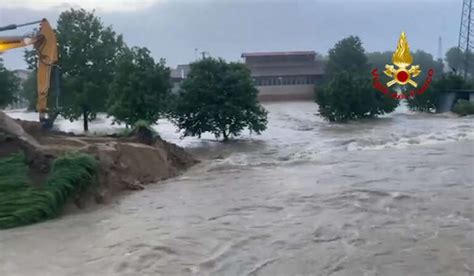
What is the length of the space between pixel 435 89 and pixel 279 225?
31.7 m

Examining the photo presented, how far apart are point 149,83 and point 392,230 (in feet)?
53.0

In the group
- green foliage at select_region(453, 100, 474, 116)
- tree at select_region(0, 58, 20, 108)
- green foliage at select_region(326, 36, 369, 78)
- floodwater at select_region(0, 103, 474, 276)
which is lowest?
floodwater at select_region(0, 103, 474, 276)

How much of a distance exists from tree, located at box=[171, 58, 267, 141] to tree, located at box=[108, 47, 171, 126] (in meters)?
0.89

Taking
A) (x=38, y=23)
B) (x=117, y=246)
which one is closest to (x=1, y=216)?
(x=117, y=246)

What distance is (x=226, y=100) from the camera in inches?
852

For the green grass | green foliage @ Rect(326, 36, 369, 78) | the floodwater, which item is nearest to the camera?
the floodwater

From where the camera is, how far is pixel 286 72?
165 feet

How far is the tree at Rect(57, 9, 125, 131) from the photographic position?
25.6 metres

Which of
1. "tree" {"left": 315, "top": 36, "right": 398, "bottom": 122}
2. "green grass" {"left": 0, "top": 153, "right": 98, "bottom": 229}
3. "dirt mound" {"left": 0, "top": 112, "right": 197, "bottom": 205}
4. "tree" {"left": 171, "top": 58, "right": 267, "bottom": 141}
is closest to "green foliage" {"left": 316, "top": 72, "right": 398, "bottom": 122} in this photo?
"tree" {"left": 315, "top": 36, "right": 398, "bottom": 122}

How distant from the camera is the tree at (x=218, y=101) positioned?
71.2ft

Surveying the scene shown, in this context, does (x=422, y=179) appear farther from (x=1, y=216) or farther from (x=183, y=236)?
(x=1, y=216)

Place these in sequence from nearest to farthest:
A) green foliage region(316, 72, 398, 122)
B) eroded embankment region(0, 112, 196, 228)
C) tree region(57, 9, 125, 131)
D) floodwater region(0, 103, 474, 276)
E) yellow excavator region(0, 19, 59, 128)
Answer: floodwater region(0, 103, 474, 276)
eroded embankment region(0, 112, 196, 228)
yellow excavator region(0, 19, 59, 128)
tree region(57, 9, 125, 131)
green foliage region(316, 72, 398, 122)

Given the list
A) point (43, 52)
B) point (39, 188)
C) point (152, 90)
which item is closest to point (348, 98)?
point (152, 90)

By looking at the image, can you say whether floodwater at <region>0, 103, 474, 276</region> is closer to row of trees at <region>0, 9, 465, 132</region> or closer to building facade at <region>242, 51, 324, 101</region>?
row of trees at <region>0, 9, 465, 132</region>
